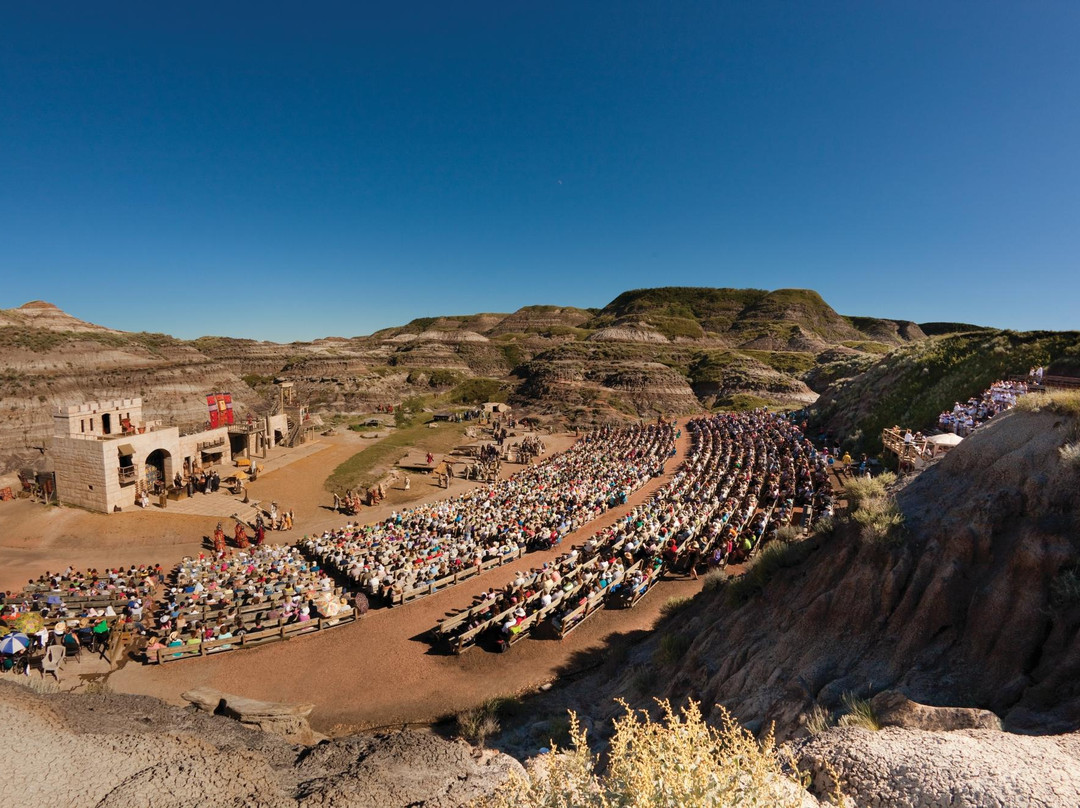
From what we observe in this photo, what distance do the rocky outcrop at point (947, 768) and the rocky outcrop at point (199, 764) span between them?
141 inches

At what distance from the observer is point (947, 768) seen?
13.3 feet

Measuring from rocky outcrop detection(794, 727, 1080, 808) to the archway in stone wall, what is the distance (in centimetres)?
3172

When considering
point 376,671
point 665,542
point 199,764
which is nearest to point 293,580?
point 376,671

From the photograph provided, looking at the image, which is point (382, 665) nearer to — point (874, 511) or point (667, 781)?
point (667, 781)

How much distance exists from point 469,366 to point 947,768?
92.7m

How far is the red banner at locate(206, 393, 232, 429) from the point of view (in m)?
31.9

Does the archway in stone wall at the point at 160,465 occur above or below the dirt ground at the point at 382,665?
above

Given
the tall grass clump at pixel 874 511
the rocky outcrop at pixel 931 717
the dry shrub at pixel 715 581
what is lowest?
the dry shrub at pixel 715 581

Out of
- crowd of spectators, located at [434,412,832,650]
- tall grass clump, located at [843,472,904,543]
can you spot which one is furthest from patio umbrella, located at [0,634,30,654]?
tall grass clump, located at [843,472,904,543]

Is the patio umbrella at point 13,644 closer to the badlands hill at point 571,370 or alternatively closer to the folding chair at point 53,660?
the folding chair at point 53,660

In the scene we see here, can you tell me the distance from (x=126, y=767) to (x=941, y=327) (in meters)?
193

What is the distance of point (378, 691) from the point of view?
11.0 m

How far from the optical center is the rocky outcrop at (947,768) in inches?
143

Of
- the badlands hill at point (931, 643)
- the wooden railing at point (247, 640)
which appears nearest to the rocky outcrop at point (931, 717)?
the badlands hill at point (931, 643)
